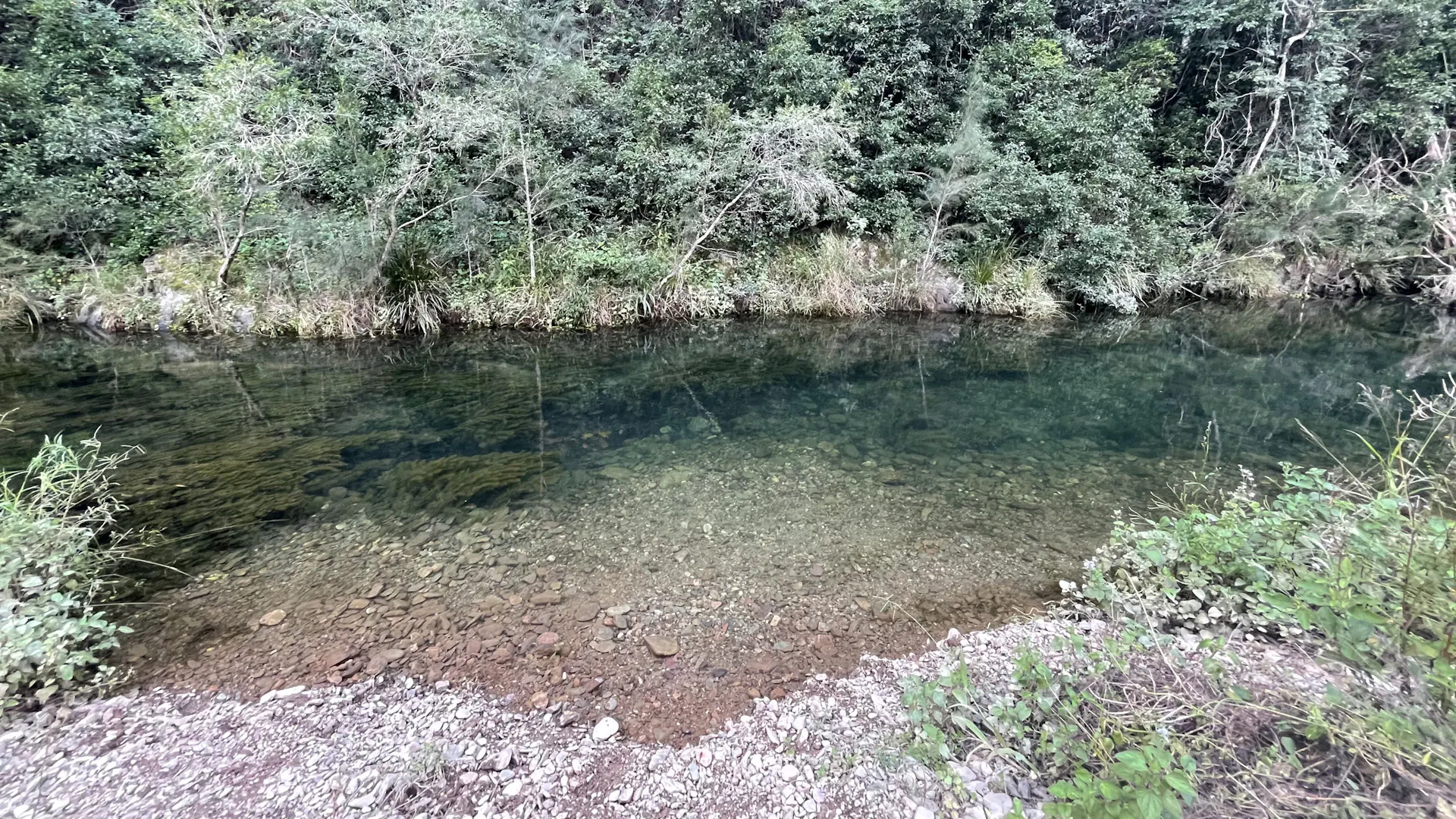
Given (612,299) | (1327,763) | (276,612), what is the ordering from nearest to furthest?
(1327,763) < (276,612) < (612,299)

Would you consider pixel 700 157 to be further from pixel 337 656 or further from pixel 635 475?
pixel 337 656

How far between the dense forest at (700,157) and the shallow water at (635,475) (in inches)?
74.0

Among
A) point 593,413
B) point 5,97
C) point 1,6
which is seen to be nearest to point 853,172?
point 593,413

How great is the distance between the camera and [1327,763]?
1813 millimetres

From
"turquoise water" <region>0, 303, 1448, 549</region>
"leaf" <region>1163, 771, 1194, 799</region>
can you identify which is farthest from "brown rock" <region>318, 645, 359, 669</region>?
"leaf" <region>1163, 771, 1194, 799</region>

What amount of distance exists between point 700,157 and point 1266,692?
1338 cm

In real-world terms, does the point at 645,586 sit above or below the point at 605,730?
below

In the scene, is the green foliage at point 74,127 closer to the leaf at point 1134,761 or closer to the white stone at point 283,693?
the white stone at point 283,693

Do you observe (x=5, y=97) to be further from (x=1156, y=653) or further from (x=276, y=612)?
(x=1156, y=653)

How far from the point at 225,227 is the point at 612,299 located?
792cm

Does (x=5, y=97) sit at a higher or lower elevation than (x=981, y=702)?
higher

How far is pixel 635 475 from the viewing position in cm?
589

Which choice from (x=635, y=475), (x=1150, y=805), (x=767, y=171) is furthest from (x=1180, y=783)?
(x=767, y=171)

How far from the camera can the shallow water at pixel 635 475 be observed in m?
3.54
